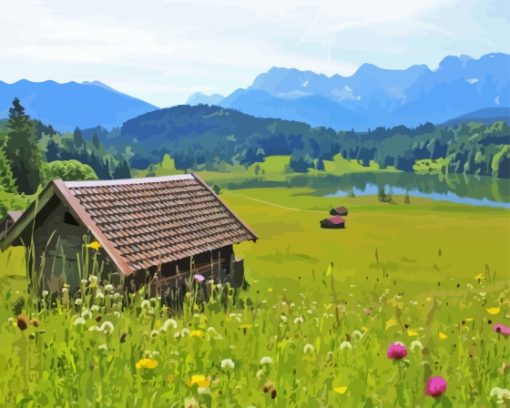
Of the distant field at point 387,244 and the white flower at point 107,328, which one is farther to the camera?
the distant field at point 387,244

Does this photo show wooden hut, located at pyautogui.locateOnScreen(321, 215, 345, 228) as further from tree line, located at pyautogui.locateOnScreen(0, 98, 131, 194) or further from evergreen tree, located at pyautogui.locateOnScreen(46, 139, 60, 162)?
evergreen tree, located at pyautogui.locateOnScreen(46, 139, 60, 162)

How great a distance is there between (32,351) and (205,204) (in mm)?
19991

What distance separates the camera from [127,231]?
723 inches

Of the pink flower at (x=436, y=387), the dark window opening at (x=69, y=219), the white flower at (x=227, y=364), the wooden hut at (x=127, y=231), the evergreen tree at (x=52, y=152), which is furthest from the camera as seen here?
the evergreen tree at (x=52, y=152)

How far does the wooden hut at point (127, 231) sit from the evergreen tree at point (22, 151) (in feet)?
219

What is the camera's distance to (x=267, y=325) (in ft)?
19.8

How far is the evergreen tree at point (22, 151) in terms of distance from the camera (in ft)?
278

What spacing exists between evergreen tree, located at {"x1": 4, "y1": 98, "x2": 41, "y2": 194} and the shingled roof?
215 ft

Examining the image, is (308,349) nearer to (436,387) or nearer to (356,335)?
(356,335)

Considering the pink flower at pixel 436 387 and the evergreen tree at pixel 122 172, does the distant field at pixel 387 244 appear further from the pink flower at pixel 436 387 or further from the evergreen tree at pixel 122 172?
the evergreen tree at pixel 122 172

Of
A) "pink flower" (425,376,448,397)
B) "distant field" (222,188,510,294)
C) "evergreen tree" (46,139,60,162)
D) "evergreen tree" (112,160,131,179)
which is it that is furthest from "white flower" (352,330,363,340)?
"evergreen tree" (46,139,60,162)

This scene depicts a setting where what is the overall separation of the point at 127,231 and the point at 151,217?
83.7 inches

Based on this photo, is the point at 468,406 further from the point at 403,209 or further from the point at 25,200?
the point at 403,209

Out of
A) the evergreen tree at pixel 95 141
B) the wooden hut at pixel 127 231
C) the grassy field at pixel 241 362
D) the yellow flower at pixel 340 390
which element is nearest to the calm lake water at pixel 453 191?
the evergreen tree at pixel 95 141
